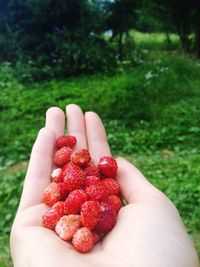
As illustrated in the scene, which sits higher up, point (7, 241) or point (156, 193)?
point (156, 193)

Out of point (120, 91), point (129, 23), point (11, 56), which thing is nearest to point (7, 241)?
point (120, 91)

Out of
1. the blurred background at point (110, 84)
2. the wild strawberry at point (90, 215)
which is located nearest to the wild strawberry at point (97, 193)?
the wild strawberry at point (90, 215)

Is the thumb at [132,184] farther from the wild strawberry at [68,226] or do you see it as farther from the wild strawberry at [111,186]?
the wild strawberry at [68,226]

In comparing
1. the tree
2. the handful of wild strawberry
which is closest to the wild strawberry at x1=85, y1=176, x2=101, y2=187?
the handful of wild strawberry

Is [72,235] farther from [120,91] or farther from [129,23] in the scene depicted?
[129,23]

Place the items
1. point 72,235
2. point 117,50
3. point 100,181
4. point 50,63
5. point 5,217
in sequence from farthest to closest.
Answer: point 117,50 → point 50,63 → point 5,217 → point 100,181 → point 72,235
